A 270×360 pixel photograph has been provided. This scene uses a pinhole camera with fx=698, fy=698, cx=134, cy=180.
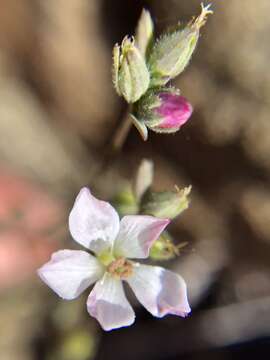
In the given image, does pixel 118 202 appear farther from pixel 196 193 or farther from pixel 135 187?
pixel 196 193

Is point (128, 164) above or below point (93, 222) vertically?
below

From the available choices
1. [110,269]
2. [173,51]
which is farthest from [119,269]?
[173,51]

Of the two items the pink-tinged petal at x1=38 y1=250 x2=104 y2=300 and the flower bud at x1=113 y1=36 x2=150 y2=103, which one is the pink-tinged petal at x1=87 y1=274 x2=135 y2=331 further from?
the flower bud at x1=113 y1=36 x2=150 y2=103

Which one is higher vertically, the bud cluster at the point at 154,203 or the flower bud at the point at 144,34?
the flower bud at the point at 144,34

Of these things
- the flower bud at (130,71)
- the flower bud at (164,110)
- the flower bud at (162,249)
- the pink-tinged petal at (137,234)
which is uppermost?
the flower bud at (130,71)

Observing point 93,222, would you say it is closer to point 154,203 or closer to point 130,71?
point 154,203

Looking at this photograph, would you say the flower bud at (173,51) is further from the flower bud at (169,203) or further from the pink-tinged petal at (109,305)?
the pink-tinged petal at (109,305)

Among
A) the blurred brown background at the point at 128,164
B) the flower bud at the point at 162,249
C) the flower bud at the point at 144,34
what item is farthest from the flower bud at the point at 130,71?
the blurred brown background at the point at 128,164

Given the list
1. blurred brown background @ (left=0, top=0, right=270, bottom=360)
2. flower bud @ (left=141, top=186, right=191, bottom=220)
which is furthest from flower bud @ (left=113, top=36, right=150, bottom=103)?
blurred brown background @ (left=0, top=0, right=270, bottom=360)
